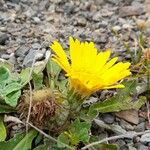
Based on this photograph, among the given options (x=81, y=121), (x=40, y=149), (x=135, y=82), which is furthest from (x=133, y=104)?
(x=40, y=149)

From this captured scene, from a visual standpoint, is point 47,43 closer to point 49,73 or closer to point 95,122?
point 49,73

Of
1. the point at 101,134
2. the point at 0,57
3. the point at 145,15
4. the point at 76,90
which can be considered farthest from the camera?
the point at 145,15

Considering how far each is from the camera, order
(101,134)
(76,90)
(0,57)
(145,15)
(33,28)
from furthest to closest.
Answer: (145,15), (33,28), (0,57), (101,134), (76,90)

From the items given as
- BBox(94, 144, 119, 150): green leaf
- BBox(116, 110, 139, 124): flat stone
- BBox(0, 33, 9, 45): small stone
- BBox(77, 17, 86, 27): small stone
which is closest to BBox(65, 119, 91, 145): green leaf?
BBox(94, 144, 119, 150): green leaf

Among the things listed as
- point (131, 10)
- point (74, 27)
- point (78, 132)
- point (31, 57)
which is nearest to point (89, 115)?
point (78, 132)

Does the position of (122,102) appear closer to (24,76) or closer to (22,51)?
(24,76)

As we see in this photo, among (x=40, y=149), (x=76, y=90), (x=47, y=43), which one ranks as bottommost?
(x=40, y=149)

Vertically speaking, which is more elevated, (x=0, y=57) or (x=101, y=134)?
(x=0, y=57)
